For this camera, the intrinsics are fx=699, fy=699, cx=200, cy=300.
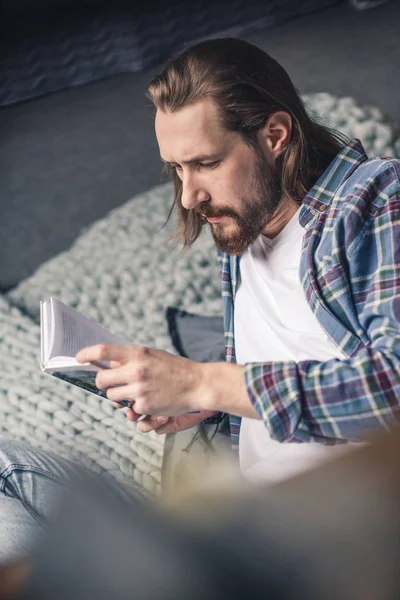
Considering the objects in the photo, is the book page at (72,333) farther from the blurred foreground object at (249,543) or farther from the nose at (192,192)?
the blurred foreground object at (249,543)

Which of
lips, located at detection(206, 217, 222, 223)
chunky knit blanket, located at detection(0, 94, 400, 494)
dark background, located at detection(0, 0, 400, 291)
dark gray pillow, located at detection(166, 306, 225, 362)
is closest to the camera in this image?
lips, located at detection(206, 217, 222, 223)

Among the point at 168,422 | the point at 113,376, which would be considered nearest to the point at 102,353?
the point at 113,376

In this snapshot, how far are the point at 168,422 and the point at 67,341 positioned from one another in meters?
0.25

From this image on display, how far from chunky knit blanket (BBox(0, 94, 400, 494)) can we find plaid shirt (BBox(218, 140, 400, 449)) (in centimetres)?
46

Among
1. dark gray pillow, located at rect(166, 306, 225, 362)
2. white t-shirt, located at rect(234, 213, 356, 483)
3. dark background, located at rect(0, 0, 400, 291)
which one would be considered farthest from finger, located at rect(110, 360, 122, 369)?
dark background, located at rect(0, 0, 400, 291)

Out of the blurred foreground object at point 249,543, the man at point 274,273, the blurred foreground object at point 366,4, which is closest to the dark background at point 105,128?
the blurred foreground object at point 366,4

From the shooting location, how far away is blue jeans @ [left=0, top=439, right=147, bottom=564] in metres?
0.86

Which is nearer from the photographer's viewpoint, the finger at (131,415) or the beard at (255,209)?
the finger at (131,415)

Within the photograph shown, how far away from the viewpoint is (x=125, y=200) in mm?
1884

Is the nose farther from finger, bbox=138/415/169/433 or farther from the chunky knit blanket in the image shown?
the chunky knit blanket

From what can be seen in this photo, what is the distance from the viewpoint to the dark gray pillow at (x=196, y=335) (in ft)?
4.41

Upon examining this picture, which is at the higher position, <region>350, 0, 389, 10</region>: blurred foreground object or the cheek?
<region>350, 0, 389, 10</region>: blurred foreground object

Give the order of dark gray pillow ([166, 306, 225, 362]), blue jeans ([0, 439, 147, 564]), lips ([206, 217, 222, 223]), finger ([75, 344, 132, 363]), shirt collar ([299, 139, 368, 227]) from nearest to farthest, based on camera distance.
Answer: finger ([75, 344, 132, 363]) < blue jeans ([0, 439, 147, 564]) < shirt collar ([299, 139, 368, 227]) < lips ([206, 217, 222, 223]) < dark gray pillow ([166, 306, 225, 362])

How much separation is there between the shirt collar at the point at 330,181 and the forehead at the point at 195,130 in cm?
15
